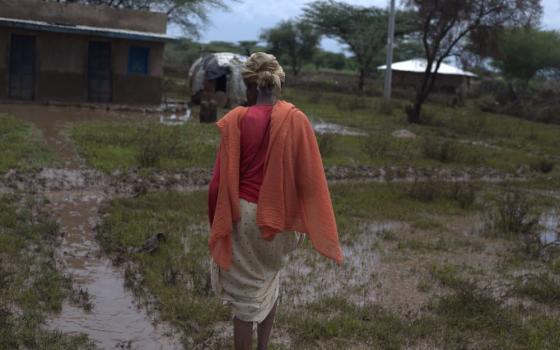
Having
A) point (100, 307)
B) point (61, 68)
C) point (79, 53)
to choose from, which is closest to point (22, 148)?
point (100, 307)

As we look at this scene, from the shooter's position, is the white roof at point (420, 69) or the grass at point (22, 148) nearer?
the grass at point (22, 148)

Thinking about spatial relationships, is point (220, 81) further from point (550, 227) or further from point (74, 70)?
point (550, 227)

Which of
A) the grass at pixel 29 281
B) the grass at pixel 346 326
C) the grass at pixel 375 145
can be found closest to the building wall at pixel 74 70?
the grass at pixel 375 145

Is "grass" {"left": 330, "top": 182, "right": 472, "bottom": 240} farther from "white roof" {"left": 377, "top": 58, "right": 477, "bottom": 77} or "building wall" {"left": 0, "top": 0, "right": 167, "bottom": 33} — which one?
"white roof" {"left": 377, "top": 58, "right": 477, "bottom": 77}

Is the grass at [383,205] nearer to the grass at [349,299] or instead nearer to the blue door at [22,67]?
the grass at [349,299]

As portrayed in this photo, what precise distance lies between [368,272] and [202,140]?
25.0 feet

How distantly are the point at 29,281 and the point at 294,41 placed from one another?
146 feet

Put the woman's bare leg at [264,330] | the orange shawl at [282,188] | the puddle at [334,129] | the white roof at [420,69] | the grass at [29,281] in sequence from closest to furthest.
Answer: the orange shawl at [282,188]
the woman's bare leg at [264,330]
the grass at [29,281]
the puddle at [334,129]
the white roof at [420,69]

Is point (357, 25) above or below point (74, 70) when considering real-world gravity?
above

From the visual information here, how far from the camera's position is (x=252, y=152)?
142 inches

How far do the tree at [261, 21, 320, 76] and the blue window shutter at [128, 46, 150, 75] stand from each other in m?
27.5

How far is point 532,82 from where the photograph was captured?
41.8 meters

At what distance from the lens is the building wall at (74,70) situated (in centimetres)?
1884

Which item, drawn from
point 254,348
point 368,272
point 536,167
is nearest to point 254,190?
point 254,348
